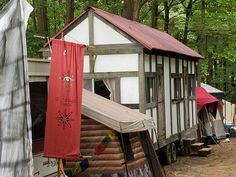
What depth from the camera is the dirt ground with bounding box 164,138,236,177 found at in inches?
606

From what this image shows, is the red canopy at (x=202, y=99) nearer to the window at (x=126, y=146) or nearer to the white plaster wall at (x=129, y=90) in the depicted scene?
the white plaster wall at (x=129, y=90)

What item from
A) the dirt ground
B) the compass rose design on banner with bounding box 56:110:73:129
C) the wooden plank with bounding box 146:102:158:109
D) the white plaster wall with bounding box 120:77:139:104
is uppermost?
the white plaster wall with bounding box 120:77:139:104

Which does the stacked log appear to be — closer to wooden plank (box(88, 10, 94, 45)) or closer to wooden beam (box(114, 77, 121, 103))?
wooden beam (box(114, 77, 121, 103))

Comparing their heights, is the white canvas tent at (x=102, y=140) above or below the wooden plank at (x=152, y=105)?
below

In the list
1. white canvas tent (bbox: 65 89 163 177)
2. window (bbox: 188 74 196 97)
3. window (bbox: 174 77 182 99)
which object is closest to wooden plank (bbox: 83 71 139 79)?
white canvas tent (bbox: 65 89 163 177)

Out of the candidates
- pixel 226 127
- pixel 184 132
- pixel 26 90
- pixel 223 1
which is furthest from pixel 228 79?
pixel 26 90

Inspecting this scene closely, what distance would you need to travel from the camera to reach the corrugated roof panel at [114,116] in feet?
34.3

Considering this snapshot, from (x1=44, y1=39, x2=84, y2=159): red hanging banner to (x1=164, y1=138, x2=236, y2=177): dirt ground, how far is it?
Result: 719 centimetres

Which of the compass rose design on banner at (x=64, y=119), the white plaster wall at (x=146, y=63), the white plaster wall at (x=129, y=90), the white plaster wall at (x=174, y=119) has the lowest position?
the white plaster wall at (x=174, y=119)

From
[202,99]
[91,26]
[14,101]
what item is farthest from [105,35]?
[202,99]

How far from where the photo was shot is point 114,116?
35.3 feet

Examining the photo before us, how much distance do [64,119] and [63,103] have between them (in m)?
0.26

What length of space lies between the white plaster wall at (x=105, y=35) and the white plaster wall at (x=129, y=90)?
1124 millimetres

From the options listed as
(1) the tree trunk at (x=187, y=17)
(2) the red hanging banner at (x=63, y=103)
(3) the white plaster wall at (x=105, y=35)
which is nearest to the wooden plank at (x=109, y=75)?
(3) the white plaster wall at (x=105, y=35)
